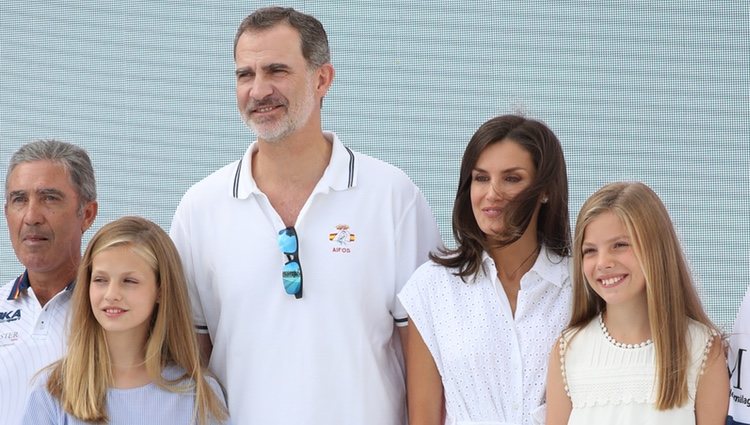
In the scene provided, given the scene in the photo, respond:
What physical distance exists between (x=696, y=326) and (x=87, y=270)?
1.42m

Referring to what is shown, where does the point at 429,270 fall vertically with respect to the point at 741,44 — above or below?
below

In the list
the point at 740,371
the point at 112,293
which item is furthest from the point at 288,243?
the point at 740,371

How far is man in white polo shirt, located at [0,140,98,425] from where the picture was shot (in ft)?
9.84

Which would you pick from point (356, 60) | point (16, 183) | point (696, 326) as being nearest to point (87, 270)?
point (16, 183)

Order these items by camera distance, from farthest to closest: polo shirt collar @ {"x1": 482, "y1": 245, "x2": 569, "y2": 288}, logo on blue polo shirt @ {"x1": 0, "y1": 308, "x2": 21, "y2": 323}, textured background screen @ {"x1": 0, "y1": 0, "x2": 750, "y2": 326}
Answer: textured background screen @ {"x1": 0, "y1": 0, "x2": 750, "y2": 326} → logo on blue polo shirt @ {"x1": 0, "y1": 308, "x2": 21, "y2": 323} → polo shirt collar @ {"x1": 482, "y1": 245, "x2": 569, "y2": 288}

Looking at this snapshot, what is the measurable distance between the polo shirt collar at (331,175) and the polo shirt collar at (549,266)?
40cm

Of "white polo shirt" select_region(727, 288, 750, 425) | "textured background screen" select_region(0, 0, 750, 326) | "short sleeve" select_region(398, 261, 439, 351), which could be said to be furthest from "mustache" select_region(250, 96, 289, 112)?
"textured background screen" select_region(0, 0, 750, 326)

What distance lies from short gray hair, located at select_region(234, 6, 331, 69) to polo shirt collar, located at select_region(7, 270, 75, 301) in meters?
0.73

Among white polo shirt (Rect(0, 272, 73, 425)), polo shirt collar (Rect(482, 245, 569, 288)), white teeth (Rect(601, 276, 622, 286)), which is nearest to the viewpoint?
white teeth (Rect(601, 276, 622, 286))

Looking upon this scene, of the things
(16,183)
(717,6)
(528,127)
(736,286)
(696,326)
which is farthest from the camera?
(717,6)

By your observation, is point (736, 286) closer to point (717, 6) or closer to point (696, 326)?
point (717, 6)

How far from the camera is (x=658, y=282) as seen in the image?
270 cm

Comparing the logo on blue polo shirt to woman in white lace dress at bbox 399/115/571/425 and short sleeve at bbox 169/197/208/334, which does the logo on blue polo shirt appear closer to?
short sleeve at bbox 169/197/208/334

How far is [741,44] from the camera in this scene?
17.0ft
